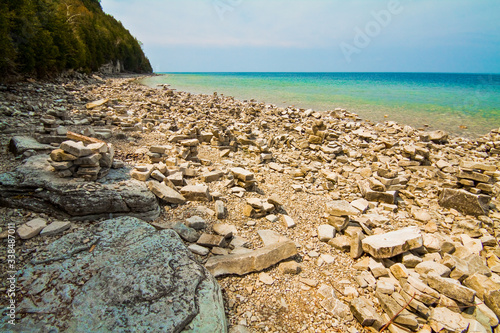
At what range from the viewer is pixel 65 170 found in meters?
3.35

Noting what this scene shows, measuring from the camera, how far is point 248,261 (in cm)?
288

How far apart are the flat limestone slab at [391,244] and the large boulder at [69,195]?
3.14 m

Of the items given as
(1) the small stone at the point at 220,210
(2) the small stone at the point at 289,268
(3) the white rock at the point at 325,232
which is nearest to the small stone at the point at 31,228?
(1) the small stone at the point at 220,210

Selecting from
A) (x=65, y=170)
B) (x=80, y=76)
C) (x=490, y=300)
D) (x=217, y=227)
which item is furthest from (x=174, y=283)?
(x=80, y=76)

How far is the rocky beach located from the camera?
77.5 inches

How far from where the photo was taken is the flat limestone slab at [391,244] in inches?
123

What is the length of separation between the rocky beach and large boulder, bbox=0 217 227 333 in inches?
0.4

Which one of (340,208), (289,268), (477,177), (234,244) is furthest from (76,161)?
(477,177)

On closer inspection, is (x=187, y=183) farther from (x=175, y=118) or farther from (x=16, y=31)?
(x=16, y=31)

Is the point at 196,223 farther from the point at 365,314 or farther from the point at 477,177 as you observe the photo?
the point at 477,177

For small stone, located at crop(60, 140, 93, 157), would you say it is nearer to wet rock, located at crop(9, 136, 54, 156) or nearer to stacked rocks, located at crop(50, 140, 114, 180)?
stacked rocks, located at crop(50, 140, 114, 180)

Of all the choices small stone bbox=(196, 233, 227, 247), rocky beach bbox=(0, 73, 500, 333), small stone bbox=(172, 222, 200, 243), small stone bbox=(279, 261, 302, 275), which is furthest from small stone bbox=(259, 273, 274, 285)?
small stone bbox=(172, 222, 200, 243)

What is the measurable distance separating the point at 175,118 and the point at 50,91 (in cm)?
625

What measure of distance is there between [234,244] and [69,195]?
89.1 inches
